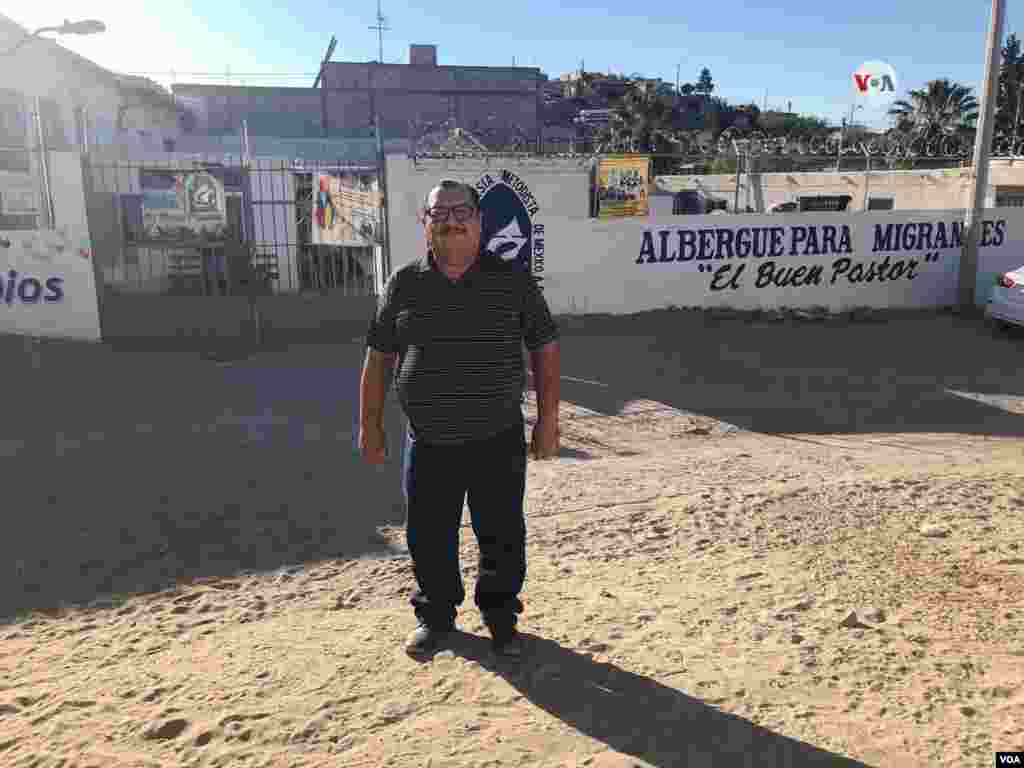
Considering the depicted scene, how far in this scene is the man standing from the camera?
2.89 meters

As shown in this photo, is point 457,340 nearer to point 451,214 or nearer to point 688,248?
point 451,214

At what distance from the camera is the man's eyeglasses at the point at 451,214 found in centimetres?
285

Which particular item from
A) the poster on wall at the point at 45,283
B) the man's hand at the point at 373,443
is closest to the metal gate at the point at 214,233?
the poster on wall at the point at 45,283

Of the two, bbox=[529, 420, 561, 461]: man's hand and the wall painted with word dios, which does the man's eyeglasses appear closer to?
bbox=[529, 420, 561, 461]: man's hand

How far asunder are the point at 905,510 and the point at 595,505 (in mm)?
1740

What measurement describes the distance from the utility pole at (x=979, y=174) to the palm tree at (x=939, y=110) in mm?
30926

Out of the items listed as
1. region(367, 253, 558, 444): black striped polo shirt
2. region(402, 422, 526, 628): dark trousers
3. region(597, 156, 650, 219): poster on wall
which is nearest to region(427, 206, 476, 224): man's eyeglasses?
region(367, 253, 558, 444): black striped polo shirt

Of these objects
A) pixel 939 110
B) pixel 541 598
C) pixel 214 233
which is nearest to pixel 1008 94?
pixel 939 110

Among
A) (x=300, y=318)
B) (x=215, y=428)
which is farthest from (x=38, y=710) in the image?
(x=300, y=318)

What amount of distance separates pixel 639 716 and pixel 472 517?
0.90 m

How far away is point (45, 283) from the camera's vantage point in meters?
9.38

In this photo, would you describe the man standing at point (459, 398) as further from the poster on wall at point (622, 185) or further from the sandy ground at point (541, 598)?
the poster on wall at point (622, 185)

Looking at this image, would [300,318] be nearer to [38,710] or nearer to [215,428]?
[215,428]

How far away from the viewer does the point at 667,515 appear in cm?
473
